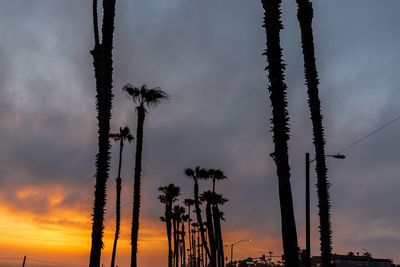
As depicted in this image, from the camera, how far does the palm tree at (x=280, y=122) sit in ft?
45.2

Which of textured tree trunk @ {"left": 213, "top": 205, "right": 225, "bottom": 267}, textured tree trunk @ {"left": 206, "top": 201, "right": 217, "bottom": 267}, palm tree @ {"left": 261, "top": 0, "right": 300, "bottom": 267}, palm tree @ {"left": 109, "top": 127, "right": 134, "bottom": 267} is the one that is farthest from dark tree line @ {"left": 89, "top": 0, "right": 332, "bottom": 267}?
textured tree trunk @ {"left": 213, "top": 205, "right": 225, "bottom": 267}

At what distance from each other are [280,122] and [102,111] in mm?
7932

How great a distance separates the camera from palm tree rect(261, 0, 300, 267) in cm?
1378

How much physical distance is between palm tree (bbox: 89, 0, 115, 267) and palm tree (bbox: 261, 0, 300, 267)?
729cm

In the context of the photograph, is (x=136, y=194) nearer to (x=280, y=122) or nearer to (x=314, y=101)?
(x=314, y=101)

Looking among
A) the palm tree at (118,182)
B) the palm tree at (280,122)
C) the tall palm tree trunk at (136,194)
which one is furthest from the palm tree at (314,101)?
the palm tree at (118,182)

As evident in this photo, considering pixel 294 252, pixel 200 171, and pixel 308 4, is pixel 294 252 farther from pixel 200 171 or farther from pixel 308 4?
pixel 200 171

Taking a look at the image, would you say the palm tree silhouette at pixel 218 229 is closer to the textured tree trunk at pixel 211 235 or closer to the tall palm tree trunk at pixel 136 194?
the textured tree trunk at pixel 211 235

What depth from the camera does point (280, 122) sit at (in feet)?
48.0

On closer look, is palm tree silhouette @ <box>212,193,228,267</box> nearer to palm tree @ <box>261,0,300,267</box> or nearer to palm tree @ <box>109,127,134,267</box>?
palm tree @ <box>109,127,134,267</box>

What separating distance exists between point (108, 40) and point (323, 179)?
11149 millimetres

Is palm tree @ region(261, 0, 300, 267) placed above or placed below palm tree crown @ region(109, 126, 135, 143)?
below

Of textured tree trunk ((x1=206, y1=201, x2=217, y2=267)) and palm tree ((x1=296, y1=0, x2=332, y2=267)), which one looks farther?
textured tree trunk ((x1=206, y1=201, x2=217, y2=267))

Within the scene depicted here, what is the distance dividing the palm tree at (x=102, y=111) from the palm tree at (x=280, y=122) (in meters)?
7.29
